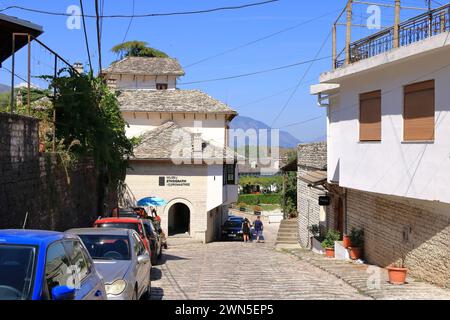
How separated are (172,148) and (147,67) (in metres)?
17.9

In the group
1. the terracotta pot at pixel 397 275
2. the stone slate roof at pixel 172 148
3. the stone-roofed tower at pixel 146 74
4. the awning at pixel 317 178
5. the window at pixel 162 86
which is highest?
the stone-roofed tower at pixel 146 74

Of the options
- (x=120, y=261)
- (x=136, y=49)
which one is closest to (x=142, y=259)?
(x=120, y=261)

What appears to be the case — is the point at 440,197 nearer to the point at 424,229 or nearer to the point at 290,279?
the point at 424,229

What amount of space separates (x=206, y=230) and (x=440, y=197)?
24.2 meters

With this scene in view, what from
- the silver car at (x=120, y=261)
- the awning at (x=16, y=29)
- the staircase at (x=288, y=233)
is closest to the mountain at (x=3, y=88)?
the awning at (x=16, y=29)

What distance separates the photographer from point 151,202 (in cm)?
3678

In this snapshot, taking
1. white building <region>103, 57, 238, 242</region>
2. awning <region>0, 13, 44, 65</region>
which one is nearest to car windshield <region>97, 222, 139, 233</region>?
awning <region>0, 13, 44, 65</region>

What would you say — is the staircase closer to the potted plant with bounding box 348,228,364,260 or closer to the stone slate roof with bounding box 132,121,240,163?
the stone slate roof with bounding box 132,121,240,163

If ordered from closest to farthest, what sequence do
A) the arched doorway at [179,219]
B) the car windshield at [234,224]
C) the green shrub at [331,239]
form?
the green shrub at [331,239], the arched doorway at [179,219], the car windshield at [234,224]

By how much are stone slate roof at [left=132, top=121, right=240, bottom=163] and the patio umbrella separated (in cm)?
246

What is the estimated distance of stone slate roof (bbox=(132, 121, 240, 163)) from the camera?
37000 millimetres

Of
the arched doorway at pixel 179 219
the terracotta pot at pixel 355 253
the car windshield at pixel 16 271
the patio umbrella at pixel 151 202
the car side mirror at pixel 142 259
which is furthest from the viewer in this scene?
the arched doorway at pixel 179 219

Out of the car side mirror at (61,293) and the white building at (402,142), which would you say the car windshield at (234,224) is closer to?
the white building at (402,142)

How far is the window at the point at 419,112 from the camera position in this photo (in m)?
14.6
